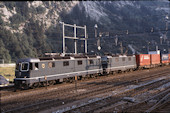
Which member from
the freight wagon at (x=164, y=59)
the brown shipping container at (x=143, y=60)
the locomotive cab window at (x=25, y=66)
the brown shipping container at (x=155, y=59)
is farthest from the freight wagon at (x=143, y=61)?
the locomotive cab window at (x=25, y=66)

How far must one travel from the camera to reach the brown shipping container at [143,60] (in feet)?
123

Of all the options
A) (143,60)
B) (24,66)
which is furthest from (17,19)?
(24,66)

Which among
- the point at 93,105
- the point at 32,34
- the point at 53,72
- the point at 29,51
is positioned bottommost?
the point at 93,105

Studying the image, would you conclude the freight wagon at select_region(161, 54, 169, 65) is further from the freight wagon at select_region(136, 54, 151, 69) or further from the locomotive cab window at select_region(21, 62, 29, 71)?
the locomotive cab window at select_region(21, 62, 29, 71)

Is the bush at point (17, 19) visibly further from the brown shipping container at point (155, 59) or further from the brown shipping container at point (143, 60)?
the brown shipping container at point (143, 60)

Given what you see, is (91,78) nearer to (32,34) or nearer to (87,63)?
(87,63)

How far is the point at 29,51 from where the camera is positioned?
94.2 metres

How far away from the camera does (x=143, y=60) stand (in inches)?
1517

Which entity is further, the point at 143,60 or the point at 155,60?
the point at 155,60

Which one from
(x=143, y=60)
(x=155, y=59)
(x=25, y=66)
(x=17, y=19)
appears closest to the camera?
(x=25, y=66)

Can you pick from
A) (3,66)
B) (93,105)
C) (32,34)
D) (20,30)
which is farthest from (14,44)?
(93,105)

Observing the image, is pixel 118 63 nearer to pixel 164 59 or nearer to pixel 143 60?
pixel 143 60

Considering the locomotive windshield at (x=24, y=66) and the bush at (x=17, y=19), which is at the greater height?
the bush at (x=17, y=19)

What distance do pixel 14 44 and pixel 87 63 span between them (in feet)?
240
